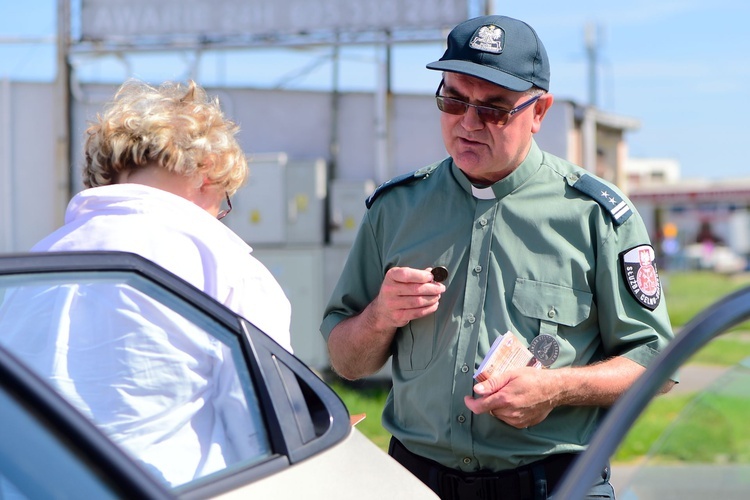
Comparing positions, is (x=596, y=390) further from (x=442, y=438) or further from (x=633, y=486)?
(x=633, y=486)

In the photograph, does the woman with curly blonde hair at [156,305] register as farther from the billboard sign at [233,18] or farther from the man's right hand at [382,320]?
the billboard sign at [233,18]

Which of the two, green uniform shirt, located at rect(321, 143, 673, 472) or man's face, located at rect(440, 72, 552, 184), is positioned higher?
man's face, located at rect(440, 72, 552, 184)

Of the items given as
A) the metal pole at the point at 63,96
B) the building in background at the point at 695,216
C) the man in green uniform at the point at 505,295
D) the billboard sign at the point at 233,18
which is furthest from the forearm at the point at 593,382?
the building in background at the point at 695,216

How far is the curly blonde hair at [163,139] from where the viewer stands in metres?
2.33

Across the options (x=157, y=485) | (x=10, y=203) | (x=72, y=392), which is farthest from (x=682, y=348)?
(x=10, y=203)

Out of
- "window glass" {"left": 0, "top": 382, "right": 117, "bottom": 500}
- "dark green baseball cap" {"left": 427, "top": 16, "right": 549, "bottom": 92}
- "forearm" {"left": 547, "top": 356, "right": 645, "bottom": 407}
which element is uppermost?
"dark green baseball cap" {"left": 427, "top": 16, "right": 549, "bottom": 92}

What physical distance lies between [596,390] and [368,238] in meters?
0.77

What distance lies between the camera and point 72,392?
1.75 metres

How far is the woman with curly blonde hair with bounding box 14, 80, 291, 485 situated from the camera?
5.88 ft

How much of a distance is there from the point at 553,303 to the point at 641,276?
0.23m

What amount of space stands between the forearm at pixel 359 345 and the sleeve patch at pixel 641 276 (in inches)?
23.9

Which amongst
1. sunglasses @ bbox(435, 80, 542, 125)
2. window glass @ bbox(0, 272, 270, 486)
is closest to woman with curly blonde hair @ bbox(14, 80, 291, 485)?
window glass @ bbox(0, 272, 270, 486)

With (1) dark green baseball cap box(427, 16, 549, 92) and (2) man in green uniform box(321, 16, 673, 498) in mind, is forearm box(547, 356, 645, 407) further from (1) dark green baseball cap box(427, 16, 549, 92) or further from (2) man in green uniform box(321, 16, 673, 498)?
(1) dark green baseball cap box(427, 16, 549, 92)

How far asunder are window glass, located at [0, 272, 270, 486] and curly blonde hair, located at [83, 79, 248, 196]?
572mm
